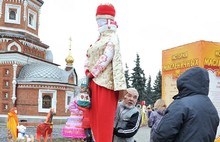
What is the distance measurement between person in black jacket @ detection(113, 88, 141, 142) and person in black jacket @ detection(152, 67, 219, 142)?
137 cm

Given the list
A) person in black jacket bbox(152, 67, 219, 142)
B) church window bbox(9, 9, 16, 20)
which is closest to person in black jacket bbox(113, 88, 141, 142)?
person in black jacket bbox(152, 67, 219, 142)

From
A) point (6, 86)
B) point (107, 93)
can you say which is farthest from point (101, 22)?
point (6, 86)

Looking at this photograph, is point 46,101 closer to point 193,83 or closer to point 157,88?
point 157,88

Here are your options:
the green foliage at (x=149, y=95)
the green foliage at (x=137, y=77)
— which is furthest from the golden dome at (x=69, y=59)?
the green foliage at (x=149, y=95)

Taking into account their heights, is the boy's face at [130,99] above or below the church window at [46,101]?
above

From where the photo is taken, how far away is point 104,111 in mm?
3869

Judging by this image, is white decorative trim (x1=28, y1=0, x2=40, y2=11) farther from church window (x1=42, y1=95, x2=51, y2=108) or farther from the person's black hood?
the person's black hood

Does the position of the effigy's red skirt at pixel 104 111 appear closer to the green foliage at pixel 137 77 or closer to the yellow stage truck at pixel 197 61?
the yellow stage truck at pixel 197 61

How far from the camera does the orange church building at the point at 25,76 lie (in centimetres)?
2745

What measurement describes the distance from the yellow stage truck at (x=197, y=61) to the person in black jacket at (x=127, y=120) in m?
3.27

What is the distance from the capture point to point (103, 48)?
409cm

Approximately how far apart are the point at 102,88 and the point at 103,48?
0.50 meters

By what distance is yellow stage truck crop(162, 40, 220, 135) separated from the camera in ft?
22.9

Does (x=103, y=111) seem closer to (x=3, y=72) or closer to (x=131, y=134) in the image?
(x=131, y=134)
